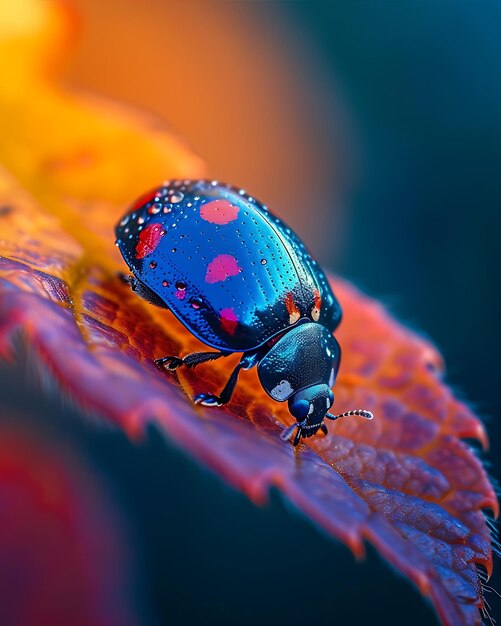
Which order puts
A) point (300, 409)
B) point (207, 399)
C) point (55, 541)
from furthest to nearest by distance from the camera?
point (55, 541) → point (300, 409) → point (207, 399)

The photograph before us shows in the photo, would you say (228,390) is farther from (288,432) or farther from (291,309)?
(291,309)

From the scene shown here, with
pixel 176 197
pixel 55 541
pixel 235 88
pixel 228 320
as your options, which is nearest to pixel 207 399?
pixel 228 320

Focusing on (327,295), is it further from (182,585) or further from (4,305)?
(182,585)

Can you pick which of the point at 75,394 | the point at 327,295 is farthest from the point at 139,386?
the point at 327,295

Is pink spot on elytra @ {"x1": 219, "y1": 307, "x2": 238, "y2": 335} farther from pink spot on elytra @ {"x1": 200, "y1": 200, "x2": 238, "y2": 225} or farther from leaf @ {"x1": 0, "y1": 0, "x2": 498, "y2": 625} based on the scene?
pink spot on elytra @ {"x1": 200, "y1": 200, "x2": 238, "y2": 225}

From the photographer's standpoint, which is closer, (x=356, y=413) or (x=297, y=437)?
(x=297, y=437)

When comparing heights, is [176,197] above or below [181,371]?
above

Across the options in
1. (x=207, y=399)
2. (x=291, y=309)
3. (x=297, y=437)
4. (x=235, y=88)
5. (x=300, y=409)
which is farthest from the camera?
(x=235, y=88)
